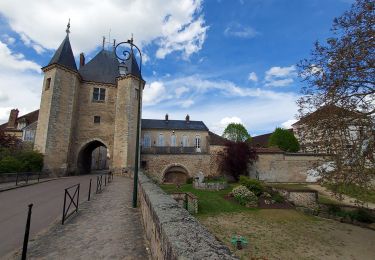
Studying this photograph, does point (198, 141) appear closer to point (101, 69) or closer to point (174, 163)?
point (174, 163)

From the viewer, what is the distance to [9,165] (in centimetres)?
1534

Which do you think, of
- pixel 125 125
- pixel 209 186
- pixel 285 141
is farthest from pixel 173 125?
pixel 209 186

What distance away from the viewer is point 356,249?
25.1 ft

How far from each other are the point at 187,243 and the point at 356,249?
8316 mm

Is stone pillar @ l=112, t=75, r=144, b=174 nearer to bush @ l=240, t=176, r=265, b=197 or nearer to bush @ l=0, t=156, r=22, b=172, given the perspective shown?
bush @ l=0, t=156, r=22, b=172

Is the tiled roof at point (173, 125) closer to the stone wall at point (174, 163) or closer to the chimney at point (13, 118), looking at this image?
the stone wall at point (174, 163)

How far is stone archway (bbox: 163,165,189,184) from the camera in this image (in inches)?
1032

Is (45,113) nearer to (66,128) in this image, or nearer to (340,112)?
(66,128)

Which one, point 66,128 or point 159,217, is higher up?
point 66,128

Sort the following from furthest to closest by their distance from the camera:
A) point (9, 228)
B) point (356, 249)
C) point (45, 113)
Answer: point (45, 113) < point (356, 249) < point (9, 228)

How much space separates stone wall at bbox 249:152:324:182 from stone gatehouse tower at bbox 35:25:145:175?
12.7 meters

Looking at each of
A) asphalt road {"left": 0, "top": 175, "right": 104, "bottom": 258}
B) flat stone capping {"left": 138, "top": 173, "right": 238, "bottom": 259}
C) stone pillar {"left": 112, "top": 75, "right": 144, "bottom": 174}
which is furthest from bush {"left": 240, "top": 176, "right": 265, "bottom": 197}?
flat stone capping {"left": 138, "top": 173, "right": 238, "bottom": 259}

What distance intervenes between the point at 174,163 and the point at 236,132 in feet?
56.3

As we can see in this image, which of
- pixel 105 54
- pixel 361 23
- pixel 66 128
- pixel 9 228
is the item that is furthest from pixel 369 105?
pixel 105 54
